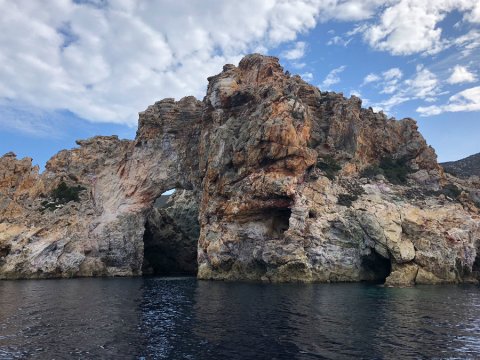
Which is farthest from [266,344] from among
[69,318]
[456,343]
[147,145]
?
[147,145]

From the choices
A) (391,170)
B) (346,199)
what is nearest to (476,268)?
(391,170)

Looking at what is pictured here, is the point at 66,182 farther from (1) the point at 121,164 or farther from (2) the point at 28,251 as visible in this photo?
(2) the point at 28,251

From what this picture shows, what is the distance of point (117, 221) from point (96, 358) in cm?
6223

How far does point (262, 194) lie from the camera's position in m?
67.1

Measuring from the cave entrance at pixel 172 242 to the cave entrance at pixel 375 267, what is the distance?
137 feet

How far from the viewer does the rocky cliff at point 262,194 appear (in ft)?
206

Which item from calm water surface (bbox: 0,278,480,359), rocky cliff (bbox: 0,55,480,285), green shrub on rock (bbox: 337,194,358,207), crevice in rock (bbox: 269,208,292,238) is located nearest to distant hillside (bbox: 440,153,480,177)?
rocky cliff (bbox: 0,55,480,285)

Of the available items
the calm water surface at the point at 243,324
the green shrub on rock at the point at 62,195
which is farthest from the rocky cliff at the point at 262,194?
the calm water surface at the point at 243,324

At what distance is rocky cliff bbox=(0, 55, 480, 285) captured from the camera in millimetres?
62719

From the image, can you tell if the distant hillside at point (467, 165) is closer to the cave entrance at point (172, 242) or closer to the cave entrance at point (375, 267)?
the cave entrance at point (375, 267)

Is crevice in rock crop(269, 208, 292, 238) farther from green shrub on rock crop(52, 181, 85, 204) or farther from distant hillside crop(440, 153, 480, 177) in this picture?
distant hillside crop(440, 153, 480, 177)

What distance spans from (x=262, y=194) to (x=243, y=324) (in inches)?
1438

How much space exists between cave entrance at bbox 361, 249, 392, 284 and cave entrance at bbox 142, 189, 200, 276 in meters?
41.9

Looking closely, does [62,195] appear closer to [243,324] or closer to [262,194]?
[262,194]
